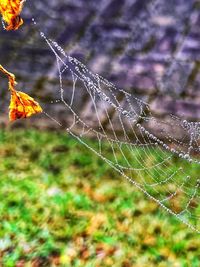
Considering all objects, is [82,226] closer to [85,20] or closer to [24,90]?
[24,90]

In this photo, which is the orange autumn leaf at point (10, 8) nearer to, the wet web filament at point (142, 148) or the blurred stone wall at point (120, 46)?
the wet web filament at point (142, 148)

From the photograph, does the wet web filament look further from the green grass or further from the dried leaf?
the dried leaf

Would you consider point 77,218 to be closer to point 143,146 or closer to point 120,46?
point 143,146

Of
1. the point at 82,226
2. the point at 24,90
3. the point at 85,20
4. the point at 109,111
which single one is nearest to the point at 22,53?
the point at 24,90

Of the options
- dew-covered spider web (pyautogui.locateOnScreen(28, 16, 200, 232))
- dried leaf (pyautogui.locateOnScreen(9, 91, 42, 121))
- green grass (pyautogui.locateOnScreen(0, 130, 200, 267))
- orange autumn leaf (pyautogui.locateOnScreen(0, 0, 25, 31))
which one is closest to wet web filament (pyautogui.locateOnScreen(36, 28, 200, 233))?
dew-covered spider web (pyautogui.locateOnScreen(28, 16, 200, 232))

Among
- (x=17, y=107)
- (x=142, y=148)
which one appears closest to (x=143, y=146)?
(x=142, y=148)
